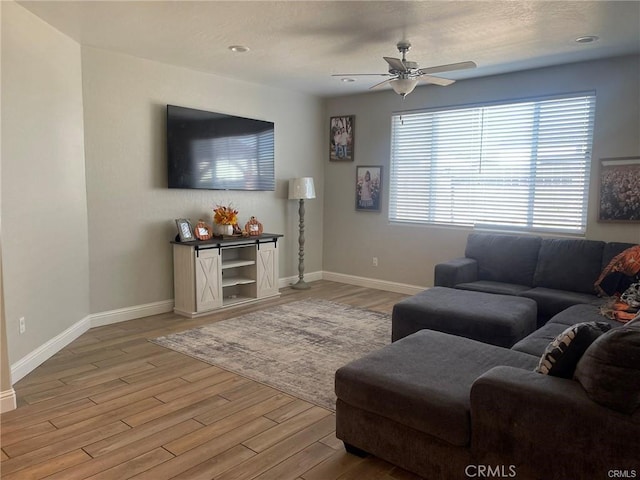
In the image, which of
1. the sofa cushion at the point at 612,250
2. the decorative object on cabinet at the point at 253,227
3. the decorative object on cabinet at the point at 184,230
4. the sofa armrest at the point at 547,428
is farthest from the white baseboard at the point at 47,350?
the sofa cushion at the point at 612,250

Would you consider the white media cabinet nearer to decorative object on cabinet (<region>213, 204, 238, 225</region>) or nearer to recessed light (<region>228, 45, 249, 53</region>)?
decorative object on cabinet (<region>213, 204, 238, 225</region>)

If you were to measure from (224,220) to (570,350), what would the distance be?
4.08 metres

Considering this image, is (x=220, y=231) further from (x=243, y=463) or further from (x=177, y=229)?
(x=243, y=463)

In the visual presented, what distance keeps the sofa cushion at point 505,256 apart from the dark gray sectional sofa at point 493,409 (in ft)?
5.54

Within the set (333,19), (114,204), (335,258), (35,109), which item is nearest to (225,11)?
(333,19)

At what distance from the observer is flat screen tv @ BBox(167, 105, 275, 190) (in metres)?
4.94

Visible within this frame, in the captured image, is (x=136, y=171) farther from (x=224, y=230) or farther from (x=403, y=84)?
(x=403, y=84)

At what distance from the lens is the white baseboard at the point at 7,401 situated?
2.74m

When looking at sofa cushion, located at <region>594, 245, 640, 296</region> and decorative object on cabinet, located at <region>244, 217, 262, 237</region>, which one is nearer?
sofa cushion, located at <region>594, 245, 640, 296</region>

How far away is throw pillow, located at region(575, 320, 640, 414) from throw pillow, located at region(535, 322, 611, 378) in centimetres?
16

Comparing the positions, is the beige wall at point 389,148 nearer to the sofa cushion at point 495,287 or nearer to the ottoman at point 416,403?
the sofa cushion at point 495,287

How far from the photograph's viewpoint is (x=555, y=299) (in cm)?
392

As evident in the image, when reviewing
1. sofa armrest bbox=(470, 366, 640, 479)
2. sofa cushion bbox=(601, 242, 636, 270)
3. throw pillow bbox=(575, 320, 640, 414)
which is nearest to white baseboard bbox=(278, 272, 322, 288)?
sofa cushion bbox=(601, 242, 636, 270)

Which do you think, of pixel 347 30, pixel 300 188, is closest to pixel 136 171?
pixel 300 188
